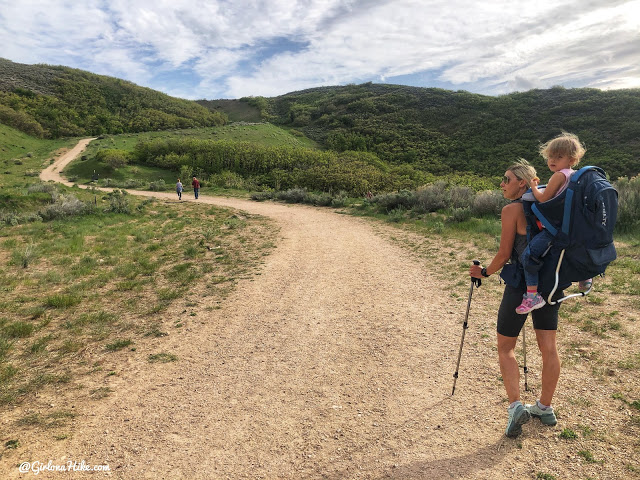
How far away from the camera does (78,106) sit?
7325cm

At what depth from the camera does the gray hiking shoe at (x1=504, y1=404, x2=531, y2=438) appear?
2.93 metres

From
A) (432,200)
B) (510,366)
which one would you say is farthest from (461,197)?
(510,366)

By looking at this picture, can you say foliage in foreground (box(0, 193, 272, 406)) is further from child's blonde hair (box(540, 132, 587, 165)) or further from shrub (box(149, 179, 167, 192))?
shrub (box(149, 179, 167, 192))

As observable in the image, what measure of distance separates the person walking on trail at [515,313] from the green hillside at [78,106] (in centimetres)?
7550

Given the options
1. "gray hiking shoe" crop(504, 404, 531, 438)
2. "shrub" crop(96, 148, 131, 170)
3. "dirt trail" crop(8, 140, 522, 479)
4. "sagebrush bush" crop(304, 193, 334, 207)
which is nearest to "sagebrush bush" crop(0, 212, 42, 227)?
"dirt trail" crop(8, 140, 522, 479)

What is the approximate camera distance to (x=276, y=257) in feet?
31.8

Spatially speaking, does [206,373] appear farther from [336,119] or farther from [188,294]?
[336,119]

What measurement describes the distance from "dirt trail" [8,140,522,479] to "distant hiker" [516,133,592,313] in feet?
4.47

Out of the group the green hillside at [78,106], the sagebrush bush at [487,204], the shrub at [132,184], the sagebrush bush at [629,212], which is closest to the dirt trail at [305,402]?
the sagebrush bush at [629,212]

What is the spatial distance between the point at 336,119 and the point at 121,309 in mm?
82649

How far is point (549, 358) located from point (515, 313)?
55 cm

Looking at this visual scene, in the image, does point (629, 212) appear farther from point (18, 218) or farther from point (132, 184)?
point (132, 184)

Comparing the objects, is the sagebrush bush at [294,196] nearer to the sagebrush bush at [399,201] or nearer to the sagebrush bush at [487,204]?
the sagebrush bush at [399,201]

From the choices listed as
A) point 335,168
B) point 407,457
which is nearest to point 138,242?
point 407,457
